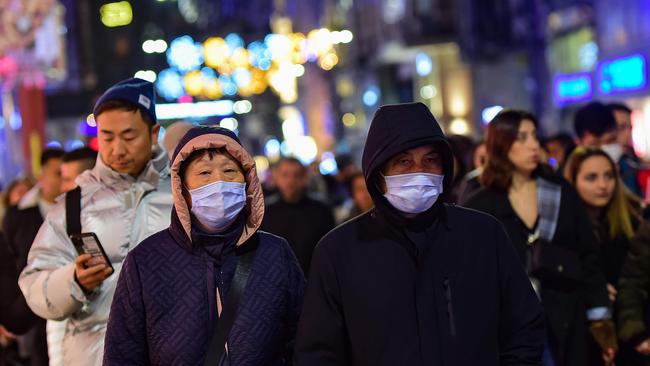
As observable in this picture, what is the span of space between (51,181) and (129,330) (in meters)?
5.39

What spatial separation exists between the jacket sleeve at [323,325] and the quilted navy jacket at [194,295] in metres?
0.24

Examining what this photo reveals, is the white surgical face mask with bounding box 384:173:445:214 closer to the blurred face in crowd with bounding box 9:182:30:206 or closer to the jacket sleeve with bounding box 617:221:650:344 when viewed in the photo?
the jacket sleeve with bounding box 617:221:650:344

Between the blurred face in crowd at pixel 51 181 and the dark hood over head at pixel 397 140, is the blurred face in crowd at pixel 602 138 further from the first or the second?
the dark hood over head at pixel 397 140

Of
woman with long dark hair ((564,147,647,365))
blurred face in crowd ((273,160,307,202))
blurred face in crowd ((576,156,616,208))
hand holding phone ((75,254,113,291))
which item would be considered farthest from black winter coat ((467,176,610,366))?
blurred face in crowd ((273,160,307,202))

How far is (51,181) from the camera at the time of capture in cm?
930

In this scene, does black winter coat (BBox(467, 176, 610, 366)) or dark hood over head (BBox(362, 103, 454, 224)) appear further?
black winter coat (BBox(467, 176, 610, 366))

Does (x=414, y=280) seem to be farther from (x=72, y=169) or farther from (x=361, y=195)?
(x=361, y=195)

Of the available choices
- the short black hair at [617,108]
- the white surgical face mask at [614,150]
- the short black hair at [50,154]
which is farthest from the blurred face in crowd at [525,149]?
the short black hair at [50,154]

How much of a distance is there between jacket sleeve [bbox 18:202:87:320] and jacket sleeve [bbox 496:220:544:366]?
2064 millimetres

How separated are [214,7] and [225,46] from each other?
2093 inches

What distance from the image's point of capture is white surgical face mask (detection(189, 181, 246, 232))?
13.8 ft

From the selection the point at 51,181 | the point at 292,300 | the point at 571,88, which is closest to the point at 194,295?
the point at 292,300

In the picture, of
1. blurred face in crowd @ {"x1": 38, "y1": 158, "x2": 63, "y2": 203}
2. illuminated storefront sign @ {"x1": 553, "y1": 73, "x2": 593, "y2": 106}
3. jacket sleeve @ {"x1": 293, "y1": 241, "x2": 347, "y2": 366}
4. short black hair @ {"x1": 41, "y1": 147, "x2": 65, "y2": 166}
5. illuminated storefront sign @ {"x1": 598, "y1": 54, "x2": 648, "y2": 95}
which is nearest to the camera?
jacket sleeve @ {"x1": 293, "y1": 241, "x2": 347, "y2": 366}

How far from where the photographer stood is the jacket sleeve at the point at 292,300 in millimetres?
4363
